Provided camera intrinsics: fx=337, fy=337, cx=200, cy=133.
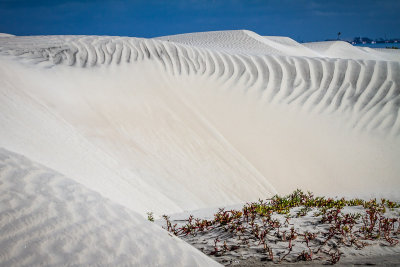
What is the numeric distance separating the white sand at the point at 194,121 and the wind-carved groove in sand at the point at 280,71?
0.03 m

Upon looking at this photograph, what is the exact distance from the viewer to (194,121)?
7.94 metres

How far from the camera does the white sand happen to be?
17.6 feet

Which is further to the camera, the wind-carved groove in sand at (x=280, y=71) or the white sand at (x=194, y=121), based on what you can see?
the wind-carved groove in sand at (x=280, y=71)

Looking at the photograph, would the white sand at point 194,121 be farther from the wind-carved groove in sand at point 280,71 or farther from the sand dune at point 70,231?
the sand dune at point 70,231

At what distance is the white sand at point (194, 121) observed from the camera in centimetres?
538

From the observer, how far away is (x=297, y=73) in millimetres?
10297

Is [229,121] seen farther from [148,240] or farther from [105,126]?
[148,240]

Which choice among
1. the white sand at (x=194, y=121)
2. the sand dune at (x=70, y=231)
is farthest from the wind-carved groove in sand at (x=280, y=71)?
the sand dune at (x=70, y=231)

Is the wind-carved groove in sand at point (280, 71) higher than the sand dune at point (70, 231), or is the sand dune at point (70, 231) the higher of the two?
the wind-carved groove in sand at point (280, 71)

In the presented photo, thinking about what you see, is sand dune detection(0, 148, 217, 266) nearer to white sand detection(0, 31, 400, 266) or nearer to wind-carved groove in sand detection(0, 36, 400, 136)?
white sand detection(0, 31, 400, 266)

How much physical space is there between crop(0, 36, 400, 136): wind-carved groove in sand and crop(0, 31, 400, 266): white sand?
3 cm

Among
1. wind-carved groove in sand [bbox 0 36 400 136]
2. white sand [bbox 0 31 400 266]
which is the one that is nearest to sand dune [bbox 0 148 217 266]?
white sand [bbox 0 31 400 266]

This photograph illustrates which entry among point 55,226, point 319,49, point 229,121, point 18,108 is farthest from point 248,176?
point 319,49

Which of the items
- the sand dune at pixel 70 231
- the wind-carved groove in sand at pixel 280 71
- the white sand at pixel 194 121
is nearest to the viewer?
the sand dune at pixel 70 231
